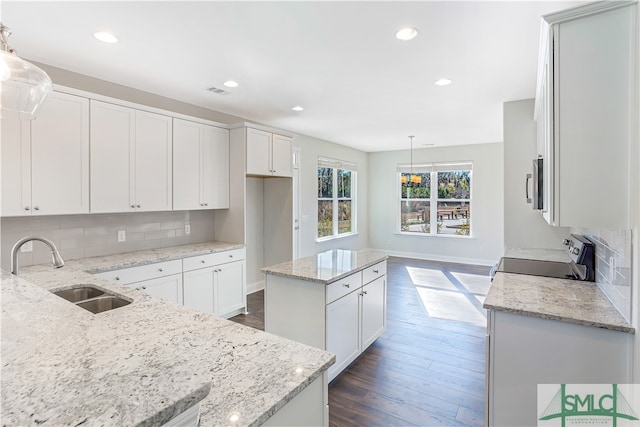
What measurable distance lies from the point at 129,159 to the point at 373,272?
267 cm

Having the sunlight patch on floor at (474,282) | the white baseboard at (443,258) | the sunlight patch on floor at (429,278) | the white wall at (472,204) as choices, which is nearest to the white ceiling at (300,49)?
the sunlight patch on floor at (474,282)

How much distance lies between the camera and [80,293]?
206 centimetres

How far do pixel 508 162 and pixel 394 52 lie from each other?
6.88 feet

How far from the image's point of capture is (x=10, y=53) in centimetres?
151

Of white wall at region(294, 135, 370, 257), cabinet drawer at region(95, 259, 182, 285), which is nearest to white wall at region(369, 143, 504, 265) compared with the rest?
white wall at region(294, 135, 370, 257)

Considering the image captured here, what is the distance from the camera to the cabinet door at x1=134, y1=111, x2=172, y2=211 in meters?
3.26

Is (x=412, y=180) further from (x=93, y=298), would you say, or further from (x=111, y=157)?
(x=93, y=298)

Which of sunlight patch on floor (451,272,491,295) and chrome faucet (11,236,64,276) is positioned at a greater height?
chrome faucet (11,236,64,276)

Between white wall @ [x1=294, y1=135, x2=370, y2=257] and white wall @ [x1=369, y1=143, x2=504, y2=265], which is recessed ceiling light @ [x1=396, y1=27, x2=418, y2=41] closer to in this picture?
white wall @ [x1=294, y1=135, x2=370, y2=257]

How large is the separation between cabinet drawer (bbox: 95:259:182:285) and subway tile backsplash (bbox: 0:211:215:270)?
0.55 m

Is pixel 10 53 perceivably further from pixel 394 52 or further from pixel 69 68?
pixel 394 52

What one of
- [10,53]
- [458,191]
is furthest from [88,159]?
[458,191]

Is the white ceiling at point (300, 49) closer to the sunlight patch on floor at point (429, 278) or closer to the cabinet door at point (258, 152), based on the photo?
the cabinet door at point (258, 152)

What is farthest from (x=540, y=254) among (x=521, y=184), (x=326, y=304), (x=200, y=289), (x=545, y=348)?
(x=200, y=289)
